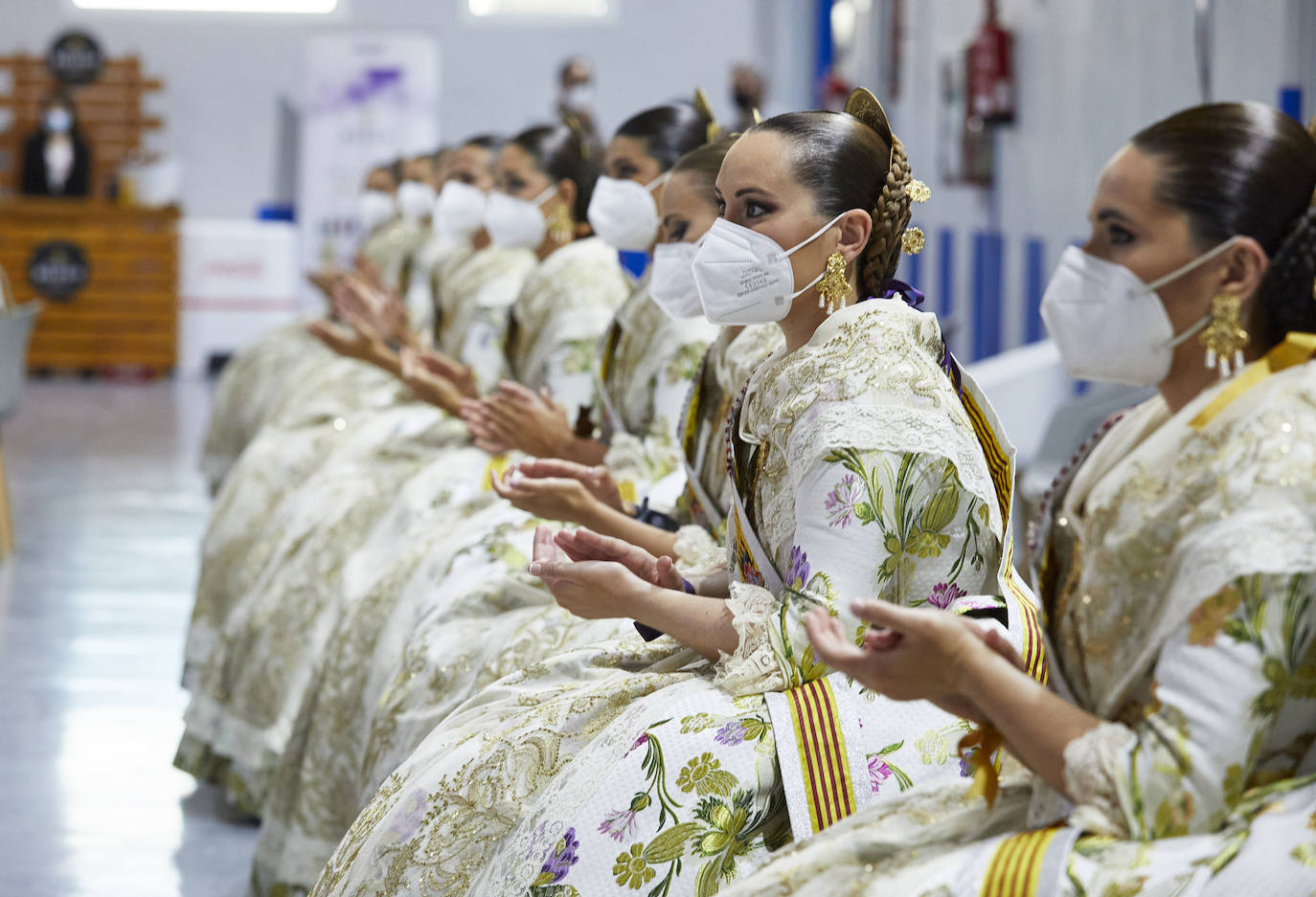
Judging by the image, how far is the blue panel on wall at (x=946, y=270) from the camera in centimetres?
830

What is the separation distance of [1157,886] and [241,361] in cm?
611

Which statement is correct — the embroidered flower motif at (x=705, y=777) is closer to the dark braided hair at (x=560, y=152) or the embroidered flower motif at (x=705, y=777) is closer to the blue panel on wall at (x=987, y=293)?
the dark braided hair at (x=560, y=152)

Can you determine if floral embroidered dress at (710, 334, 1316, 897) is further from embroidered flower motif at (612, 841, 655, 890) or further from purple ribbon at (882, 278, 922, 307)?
purple ribbon at (882, 278, 922, 307)

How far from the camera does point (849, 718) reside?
174 cm

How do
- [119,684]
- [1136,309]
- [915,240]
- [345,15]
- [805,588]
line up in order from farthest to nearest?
[345,15] < [119,684] < [915,240] < [805,588] < [1136,309]

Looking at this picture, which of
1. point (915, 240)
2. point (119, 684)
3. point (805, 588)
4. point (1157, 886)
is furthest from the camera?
point (119, 684)

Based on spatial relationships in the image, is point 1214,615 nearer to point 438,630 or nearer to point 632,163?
point 438,630

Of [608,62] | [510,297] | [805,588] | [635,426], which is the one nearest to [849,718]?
[805,588]

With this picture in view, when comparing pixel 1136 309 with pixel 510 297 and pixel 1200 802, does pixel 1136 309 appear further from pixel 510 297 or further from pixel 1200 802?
pixel 510 297

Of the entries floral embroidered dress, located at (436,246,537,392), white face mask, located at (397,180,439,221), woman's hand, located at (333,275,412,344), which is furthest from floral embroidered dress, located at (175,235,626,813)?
white face mask, located at (397,180,439,221)

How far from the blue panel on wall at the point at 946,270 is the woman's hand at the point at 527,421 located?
5.50 m

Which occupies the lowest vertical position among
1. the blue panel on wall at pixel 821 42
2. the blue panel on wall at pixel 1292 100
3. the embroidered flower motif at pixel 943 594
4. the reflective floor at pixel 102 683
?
the reflective floor at pixel 102 683

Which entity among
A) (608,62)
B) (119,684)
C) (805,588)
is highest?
(608,62)

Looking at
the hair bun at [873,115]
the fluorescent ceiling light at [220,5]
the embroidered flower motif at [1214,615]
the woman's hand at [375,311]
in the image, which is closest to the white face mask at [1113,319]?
the embroidered flower motif at [1214,615]
